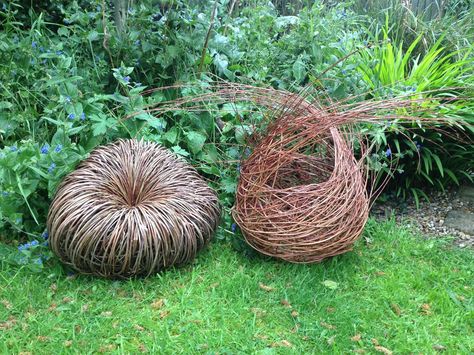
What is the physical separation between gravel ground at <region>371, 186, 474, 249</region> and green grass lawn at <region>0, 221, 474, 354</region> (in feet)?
1.29

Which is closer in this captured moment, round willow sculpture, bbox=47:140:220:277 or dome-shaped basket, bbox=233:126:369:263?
round willow sculpture, bbox=47:140:220:277

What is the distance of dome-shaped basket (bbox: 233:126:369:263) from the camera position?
292 cm

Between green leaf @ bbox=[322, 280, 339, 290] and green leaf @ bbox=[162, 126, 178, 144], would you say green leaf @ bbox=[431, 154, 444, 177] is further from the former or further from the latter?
green leaf @ bbox=[162, 126, 178, 144]

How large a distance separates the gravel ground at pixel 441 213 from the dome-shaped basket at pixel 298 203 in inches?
28.9

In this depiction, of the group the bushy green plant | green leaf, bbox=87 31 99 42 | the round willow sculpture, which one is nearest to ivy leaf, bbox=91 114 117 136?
the round willow sculpture

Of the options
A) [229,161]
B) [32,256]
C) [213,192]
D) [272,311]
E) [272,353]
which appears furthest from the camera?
[229,161]

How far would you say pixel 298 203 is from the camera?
298 cm

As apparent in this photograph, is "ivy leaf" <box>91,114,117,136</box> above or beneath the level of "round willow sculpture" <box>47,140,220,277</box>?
above

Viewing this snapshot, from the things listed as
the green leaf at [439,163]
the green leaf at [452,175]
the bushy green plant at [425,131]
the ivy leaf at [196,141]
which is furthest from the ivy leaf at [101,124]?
the green leaf at [452,175]

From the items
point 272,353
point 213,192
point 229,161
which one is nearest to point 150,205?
point 213,192

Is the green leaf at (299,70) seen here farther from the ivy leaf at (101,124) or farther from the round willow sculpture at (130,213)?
the ivy leaf at (101,124)

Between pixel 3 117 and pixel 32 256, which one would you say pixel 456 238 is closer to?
pixel 32 256

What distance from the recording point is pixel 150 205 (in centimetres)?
286

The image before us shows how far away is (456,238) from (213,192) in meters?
1.63
